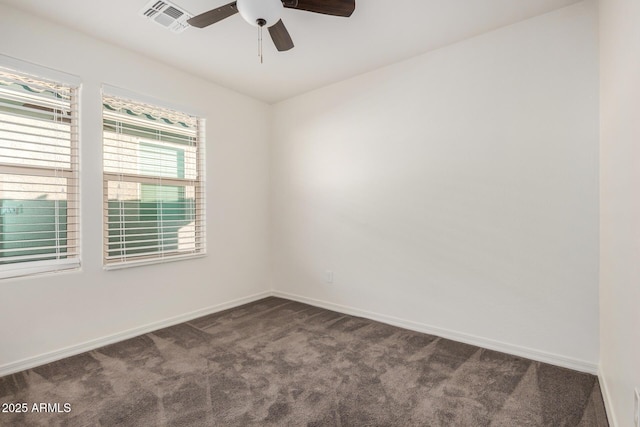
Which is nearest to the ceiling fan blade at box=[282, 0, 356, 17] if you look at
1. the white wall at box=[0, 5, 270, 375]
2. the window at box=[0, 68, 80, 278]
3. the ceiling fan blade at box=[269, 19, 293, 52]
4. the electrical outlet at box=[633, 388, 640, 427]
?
the ceiling fan blade at box=[269, 19, 293, 52]

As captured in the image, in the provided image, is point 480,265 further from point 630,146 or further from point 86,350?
point 86,350

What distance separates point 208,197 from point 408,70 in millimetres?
2433

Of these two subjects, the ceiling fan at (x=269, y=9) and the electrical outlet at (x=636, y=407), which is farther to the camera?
the ceiling fan at (x=269, y=9)

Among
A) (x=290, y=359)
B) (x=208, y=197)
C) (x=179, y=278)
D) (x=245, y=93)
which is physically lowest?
(x=290, y=359)

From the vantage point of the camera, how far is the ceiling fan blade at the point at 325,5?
5.97 ft

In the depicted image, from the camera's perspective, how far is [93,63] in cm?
258

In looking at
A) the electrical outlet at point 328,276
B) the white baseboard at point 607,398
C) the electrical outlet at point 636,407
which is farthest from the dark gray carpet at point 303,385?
the electrical outlet at point 328,276

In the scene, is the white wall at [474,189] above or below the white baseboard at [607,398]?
above

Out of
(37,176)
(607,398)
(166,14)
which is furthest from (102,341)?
(607,398)

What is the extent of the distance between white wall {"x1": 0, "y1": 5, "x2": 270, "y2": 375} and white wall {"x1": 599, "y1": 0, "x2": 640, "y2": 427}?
3.30 m

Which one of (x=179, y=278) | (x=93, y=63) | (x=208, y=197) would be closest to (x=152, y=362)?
(x=179, y=278)

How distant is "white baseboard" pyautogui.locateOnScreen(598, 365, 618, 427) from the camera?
1.61 metres

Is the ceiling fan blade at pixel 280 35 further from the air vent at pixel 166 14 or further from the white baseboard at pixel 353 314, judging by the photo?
the white baseboard at pixel 353 314

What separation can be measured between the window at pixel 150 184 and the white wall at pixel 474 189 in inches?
52.5
